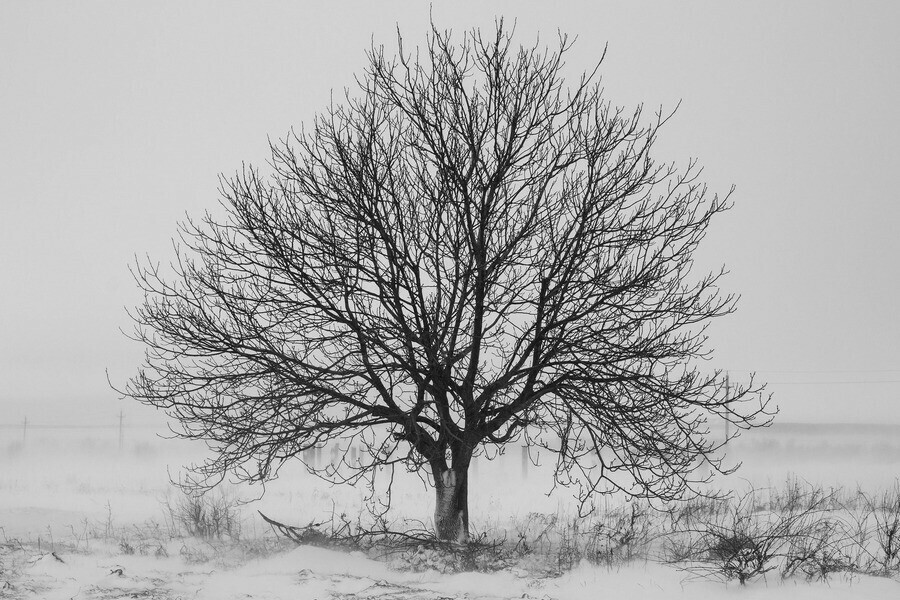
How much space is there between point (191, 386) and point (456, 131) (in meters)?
5.57

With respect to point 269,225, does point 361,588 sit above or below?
below

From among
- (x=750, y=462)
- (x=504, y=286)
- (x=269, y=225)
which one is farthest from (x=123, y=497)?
(x=750, y=462)

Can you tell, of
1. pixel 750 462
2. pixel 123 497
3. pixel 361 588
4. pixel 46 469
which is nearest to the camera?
pixel 361 588

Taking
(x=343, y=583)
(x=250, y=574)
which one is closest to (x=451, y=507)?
(x=343, y=583)

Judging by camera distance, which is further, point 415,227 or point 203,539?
point 203,539

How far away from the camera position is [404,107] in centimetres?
1156

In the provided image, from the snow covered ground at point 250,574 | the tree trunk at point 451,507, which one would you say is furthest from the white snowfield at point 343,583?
the tree trunk at point 451,507

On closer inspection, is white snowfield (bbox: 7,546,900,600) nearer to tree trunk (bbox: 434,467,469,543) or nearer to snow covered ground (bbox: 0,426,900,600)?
snow covered ground (bbox: 0,426,900,600)

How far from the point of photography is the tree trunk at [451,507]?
36.6ft

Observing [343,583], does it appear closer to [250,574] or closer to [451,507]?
[250,574]

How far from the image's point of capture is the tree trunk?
11148mm

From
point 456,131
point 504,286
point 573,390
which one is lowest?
point 573,390

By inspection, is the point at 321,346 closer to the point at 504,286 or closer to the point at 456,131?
the point at 504,286

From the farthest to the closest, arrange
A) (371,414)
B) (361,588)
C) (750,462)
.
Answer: (750,462) < (371,414) < (361,588)
